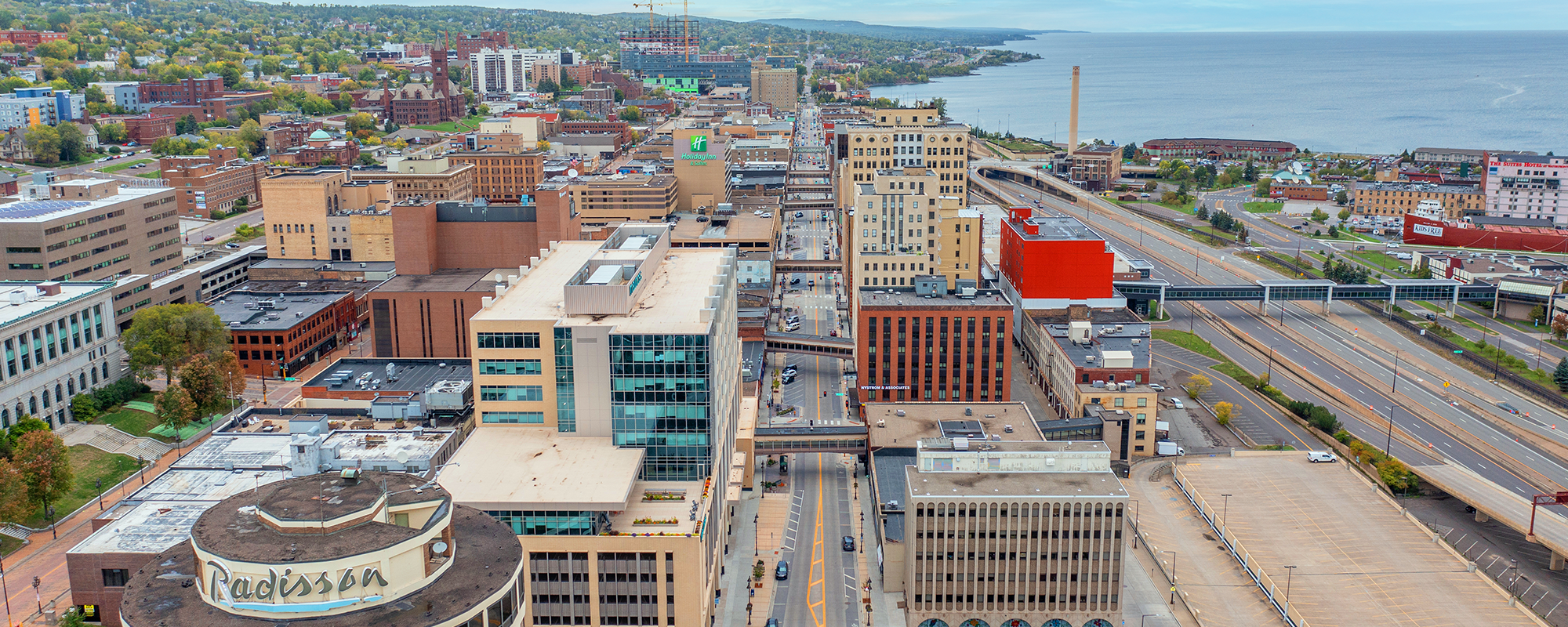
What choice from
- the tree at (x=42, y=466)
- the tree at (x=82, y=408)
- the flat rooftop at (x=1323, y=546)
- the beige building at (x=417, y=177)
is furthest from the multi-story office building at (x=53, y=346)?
the flat rooftop at (x=1323, y=546)

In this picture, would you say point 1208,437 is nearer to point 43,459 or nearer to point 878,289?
point 878,289

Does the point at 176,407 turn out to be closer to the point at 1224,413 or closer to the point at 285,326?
the point at 285,326

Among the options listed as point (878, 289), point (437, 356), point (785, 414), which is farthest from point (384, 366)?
point (878, 289)

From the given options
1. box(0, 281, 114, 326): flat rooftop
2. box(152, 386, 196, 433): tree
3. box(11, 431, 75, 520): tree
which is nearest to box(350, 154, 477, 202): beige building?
box(0, 281, 114, 326): flat rooftop

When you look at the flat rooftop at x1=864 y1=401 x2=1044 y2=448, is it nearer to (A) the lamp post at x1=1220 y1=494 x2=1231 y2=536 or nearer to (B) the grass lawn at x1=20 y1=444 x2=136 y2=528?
(A) the lamp post at x1=1220 y1=494 x2=1231 y2=536

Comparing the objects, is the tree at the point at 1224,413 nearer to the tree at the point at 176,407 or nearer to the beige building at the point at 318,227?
the tree at the point at 176,407
